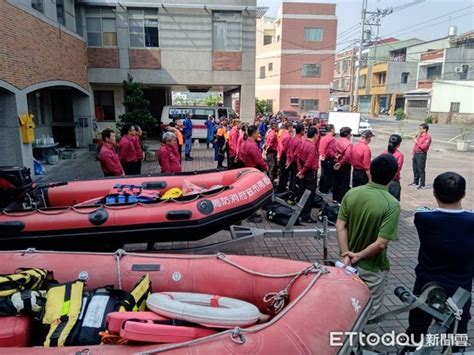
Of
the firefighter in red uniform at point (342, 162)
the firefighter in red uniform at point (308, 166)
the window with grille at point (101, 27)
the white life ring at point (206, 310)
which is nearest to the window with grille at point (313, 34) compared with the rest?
the window with grille at point (101, 27)

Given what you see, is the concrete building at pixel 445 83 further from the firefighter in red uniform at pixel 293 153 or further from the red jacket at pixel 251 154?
the red jacket at pixel 251 154

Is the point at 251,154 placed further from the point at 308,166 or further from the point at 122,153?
the point at 122,153

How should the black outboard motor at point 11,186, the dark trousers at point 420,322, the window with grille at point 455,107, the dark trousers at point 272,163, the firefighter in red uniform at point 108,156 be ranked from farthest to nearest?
1. the window with grille at point 455,107
2. the dark trousers at point 272,163
3. the firefighter in red uniform at point 108,156
4. the black outboard motor at point 11,186
5. the dark trousers at point 420,322

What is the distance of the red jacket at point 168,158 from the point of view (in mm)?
6016

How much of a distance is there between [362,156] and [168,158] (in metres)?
3.31

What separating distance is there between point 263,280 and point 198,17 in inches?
619

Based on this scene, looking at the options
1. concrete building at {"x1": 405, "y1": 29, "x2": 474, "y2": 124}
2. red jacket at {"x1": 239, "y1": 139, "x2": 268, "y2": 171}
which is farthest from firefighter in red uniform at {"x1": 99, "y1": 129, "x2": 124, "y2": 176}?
concrete building at {"x1": 405, "y1": 29, "x2": 474, "y2": 124}

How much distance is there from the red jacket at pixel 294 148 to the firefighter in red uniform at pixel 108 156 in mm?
3147

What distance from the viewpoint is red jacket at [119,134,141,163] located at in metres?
6.58

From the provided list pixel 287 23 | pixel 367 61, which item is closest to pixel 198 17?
pixel 287 23

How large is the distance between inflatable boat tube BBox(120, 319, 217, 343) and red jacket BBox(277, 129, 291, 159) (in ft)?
17.8

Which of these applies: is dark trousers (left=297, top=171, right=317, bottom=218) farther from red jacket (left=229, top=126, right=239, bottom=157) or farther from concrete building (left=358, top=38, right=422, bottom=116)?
concrete building (left=358, top=38, right=422, bottom=116)

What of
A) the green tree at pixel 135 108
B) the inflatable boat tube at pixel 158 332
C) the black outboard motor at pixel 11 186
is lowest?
the inflatable boat tube at pixel 158 332

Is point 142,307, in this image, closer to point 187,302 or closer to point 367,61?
point 187,302
